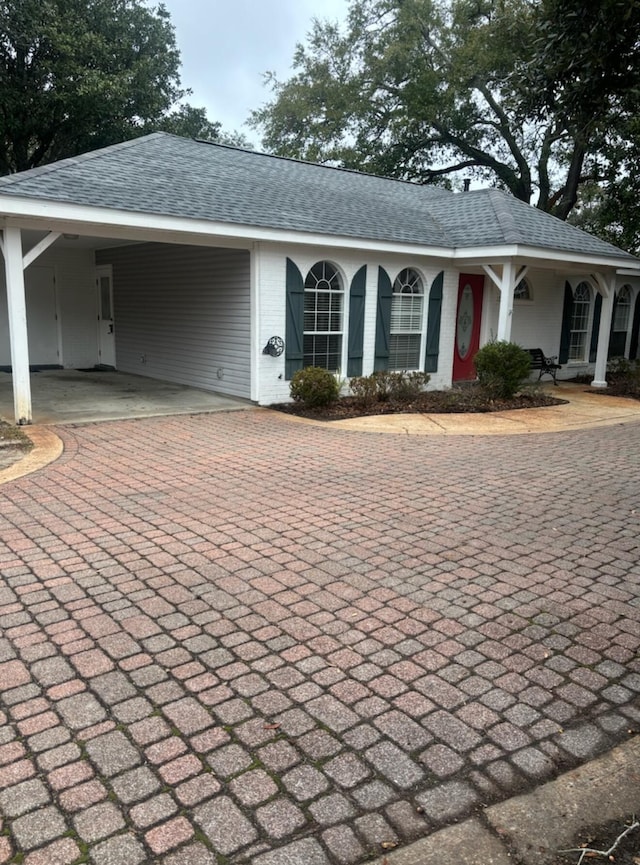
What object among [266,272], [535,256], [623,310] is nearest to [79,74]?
[266,272]

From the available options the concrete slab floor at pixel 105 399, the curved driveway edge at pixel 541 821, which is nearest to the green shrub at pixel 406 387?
the concrete slab floor at pixel 105 399

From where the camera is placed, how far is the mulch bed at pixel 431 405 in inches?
410

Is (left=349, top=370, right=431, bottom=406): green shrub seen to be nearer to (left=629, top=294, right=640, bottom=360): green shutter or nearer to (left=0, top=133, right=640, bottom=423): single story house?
(left=0, top=133, right=640, bottom=423): single story house

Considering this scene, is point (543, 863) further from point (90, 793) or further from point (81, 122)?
point (81, 122)

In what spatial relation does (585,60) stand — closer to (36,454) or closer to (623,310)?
(36,454)

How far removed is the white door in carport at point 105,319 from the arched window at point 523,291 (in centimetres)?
956

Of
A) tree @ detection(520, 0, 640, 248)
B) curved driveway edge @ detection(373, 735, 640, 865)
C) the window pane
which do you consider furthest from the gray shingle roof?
curved driveway edge @ detection(373, 735, 640, 865)

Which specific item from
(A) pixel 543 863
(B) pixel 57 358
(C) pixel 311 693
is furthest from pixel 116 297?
(A) pixel 543 863

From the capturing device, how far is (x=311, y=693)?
9.30ft

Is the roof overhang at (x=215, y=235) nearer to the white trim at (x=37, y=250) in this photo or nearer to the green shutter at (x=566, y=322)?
the white trim at (x=37, y=250)

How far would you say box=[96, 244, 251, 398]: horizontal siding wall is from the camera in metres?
11.2

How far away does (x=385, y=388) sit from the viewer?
1108cm

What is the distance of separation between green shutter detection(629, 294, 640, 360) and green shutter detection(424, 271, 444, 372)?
8.72m

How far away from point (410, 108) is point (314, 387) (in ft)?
56.2
